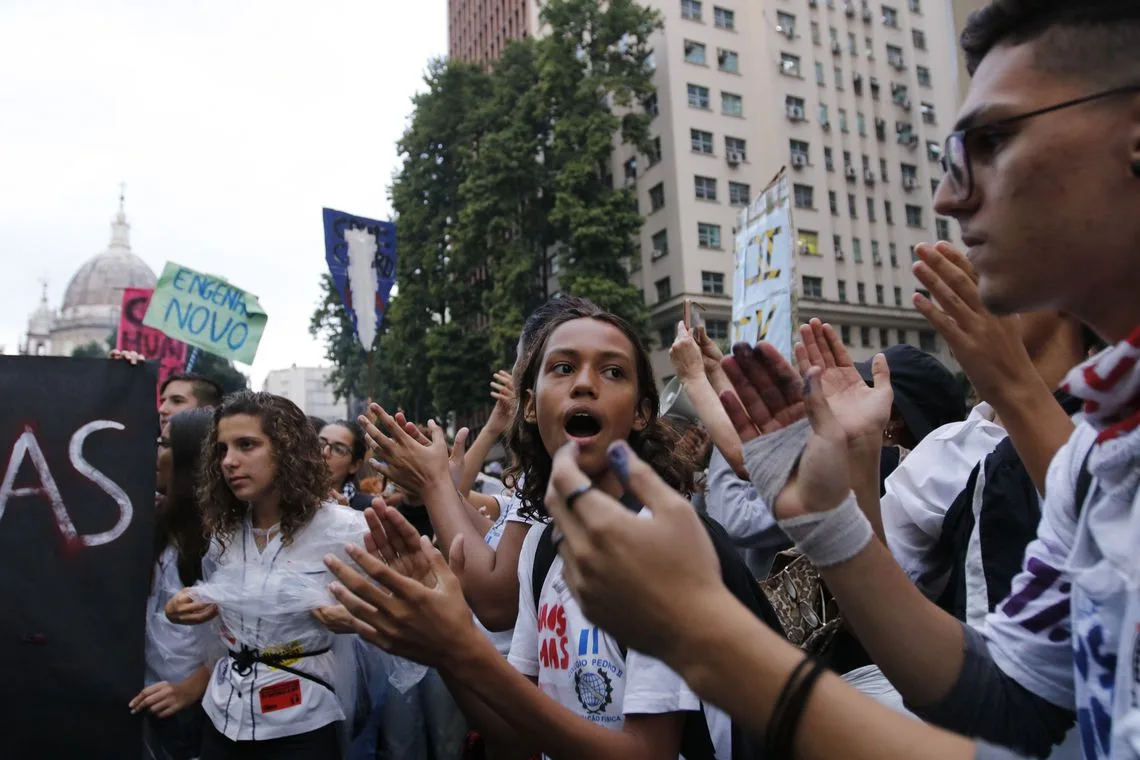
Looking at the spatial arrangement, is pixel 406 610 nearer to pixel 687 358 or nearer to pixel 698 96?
pixel 687 358

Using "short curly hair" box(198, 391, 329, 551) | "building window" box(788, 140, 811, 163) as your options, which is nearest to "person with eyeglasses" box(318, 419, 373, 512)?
"short curly hair" box(198, 391, 329, 551)

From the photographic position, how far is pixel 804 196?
3725 cm

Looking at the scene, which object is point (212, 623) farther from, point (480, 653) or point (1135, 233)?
point (1135, 233)

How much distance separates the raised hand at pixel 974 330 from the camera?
5.79ft

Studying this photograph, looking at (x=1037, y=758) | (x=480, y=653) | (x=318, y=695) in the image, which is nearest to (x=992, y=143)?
(x=1037, y=758)

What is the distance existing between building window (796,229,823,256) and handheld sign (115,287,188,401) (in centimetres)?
3114

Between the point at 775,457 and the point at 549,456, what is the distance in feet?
Result: 4.50

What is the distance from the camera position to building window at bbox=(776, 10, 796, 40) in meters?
38.6

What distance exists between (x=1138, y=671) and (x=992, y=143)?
760 millimetres

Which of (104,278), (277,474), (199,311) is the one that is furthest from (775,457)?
(104,278)

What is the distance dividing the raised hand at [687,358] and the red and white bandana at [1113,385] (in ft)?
6.09

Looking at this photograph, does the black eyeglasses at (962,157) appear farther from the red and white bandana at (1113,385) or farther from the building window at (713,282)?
the building window at (713,282)

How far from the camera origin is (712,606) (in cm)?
103

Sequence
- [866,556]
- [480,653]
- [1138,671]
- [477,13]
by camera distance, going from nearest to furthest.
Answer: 1. [1138,671]
2. [866,556]
3. [480,653]
4. [477,13]
